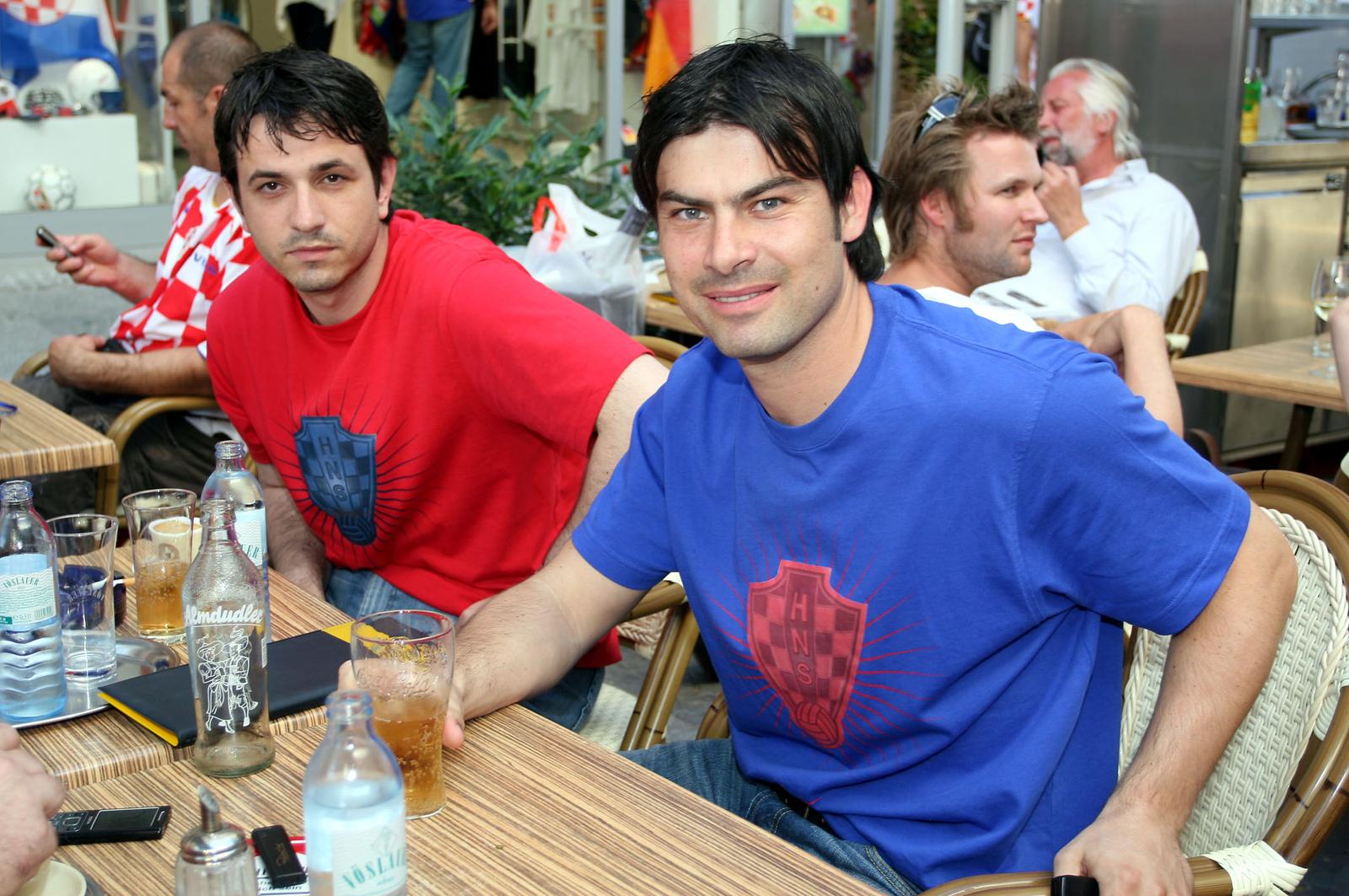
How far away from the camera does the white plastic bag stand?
4219 millimetres

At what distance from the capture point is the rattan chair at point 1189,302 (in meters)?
4.90

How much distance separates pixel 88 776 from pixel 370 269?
1.18 meters

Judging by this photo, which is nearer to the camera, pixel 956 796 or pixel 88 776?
pixel 88 776

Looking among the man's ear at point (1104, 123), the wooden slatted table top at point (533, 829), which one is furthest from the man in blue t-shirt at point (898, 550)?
the man's ear at point (1104, 123)

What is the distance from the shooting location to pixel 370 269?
98.2 inches

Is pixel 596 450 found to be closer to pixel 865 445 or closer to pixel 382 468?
pixel 382 468

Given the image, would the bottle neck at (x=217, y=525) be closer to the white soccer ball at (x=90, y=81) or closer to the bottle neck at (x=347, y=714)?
the bottle neck at (x=347, y=714)

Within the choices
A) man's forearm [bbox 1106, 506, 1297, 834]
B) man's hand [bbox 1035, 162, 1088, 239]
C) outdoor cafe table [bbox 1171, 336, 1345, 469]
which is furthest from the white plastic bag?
man's forearm [bbox 1106, 506, 1297, 834]

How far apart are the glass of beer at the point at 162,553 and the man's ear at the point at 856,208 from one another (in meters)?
0.99

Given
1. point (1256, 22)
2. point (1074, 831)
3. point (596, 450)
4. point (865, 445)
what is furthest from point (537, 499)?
point (1256, 22)

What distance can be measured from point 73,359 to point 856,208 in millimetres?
2573

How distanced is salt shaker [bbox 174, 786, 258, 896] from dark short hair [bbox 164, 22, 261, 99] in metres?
3.13

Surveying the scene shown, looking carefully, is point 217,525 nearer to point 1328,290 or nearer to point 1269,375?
point 1269,375

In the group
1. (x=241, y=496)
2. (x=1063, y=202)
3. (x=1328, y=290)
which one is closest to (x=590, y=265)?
(x=1063, y=202)
